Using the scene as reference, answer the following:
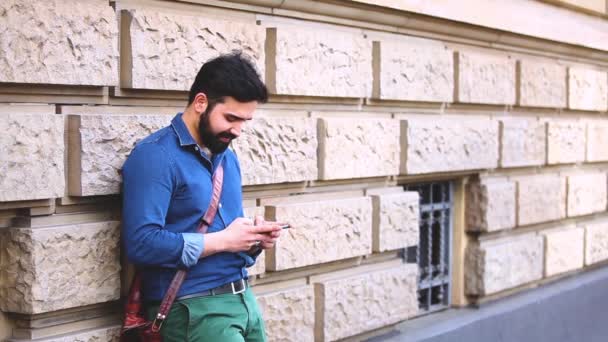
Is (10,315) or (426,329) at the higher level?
(10,315)

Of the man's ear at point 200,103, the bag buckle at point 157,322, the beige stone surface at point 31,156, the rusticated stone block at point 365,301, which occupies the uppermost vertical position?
the man's ear at point 200,103

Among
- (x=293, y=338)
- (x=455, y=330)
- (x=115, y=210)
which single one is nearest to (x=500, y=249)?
(x=455, y=330)

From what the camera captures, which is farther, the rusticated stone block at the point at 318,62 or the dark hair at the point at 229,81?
the rusticated stone block at the point at 318,62

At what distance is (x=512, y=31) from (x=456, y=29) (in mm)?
738

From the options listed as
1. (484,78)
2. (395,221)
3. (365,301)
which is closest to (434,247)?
(395,221)

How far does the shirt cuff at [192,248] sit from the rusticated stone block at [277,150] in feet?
3.51

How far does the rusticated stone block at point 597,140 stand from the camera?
8266mm

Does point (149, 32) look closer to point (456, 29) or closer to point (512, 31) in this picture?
point (456, 29)

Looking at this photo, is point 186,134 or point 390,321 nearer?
point 186,134

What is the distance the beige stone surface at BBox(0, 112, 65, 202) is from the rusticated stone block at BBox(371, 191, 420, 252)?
2304 millimetres

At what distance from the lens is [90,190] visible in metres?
3.77

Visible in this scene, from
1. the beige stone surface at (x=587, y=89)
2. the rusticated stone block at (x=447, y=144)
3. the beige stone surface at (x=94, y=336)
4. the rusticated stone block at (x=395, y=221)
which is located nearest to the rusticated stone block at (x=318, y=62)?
the rusticated stone block at (x=447, y=144)

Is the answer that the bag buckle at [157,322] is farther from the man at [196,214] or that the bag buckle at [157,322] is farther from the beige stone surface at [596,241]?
the beige stone surface at [596,241]

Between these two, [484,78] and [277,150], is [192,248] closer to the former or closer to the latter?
[277,150]
